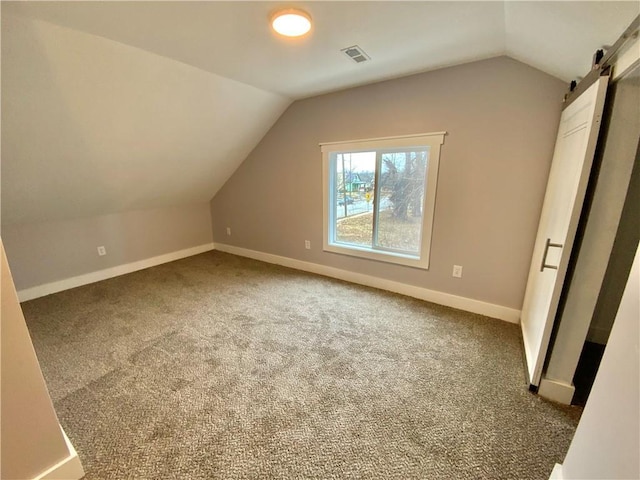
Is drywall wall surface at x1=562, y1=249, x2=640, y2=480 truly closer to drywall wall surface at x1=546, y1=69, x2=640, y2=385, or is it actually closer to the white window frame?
drywall wall surface at x1=546, y1=69, x2=640, y2=385

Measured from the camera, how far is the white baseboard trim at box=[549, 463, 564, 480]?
112 centimetres

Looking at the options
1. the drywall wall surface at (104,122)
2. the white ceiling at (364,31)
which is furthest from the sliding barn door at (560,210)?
the drywall wall surface at (104,122)

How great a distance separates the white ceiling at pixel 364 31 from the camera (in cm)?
132

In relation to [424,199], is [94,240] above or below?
below

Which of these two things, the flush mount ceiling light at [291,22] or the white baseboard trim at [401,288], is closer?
the flush mount ceiling light at [291,22]

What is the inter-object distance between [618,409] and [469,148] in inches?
79.4

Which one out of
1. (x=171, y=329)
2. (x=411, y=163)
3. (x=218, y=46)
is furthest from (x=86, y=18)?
(x=411, y=163)

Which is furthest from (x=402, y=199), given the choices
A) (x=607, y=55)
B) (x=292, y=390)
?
(x=292, y=390)

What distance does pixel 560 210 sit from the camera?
157 cm

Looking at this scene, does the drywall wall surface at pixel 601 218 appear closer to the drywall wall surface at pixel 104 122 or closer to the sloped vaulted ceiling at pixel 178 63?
the sloped vaulted ceiling at pixel 178 63

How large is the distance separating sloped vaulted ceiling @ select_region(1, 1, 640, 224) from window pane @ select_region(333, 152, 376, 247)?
30.6 inches

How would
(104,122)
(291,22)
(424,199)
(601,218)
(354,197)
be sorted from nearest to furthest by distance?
(601,218) → (291,22) → (104,122) → (424,199) → (354,197)

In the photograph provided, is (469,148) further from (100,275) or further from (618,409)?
(100,275)

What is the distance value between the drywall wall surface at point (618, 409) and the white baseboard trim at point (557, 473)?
0.55 ft
